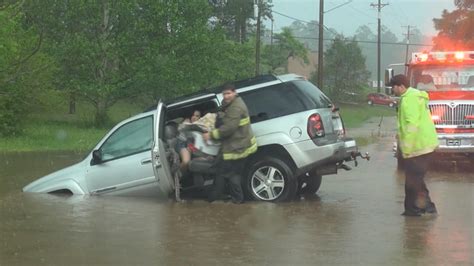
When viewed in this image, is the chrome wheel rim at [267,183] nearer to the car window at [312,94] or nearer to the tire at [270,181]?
the tire at [270,181]

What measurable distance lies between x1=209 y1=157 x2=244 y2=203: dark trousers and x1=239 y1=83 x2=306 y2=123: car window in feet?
2.65

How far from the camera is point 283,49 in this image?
7269 centimetres

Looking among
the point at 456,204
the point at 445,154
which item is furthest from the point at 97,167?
the point at 445,154

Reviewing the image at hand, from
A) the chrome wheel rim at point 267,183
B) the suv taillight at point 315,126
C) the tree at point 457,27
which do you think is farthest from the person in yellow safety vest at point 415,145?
the tree at point 457,27

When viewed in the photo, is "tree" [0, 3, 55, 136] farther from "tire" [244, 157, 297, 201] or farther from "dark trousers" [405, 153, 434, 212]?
"dark trousers" [405, 153, 434, 212]

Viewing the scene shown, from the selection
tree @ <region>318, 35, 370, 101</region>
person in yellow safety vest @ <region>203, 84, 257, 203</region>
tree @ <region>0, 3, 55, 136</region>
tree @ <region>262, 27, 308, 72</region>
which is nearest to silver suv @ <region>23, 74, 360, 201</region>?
person in yellow safety vest @ <region>203, 84, 257, 203</region>

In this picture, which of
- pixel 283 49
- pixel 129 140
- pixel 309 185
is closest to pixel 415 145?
pixel 309 185

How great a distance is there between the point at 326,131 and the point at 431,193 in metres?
2.47

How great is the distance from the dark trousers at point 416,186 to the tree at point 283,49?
6180cm

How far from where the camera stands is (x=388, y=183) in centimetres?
1252

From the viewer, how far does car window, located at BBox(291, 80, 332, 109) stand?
32.9 feet

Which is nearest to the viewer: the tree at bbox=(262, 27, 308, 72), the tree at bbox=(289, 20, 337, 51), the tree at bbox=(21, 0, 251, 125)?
the tree at bbox=(21, 0, 251, 125)

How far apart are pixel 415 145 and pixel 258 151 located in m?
2.38

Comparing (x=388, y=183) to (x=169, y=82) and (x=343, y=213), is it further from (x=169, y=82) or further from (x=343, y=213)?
(x=169, y=82)
